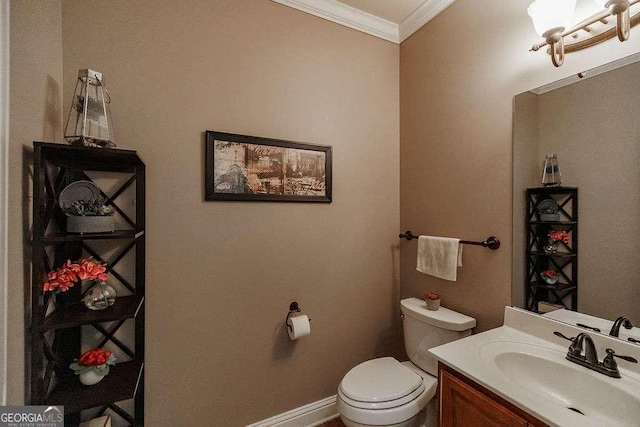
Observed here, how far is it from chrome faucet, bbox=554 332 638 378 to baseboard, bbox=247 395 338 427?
142 cm

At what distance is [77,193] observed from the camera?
1177 mm

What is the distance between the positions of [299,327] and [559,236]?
1401 mm

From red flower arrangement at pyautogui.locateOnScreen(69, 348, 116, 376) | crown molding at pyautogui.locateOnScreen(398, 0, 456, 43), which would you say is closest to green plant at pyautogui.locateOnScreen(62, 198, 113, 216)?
red flower arrangement at pyautogui.locateOnScreen(69, 348, 116, 376)

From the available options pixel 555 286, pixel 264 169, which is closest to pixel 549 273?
pixel 555 286

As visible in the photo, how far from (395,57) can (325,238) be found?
149cm

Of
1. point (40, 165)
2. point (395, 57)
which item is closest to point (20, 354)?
point (40, 165)

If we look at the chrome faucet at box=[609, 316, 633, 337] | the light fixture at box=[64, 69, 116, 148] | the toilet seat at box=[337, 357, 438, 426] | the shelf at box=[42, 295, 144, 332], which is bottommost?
the toilet seat at box=[337, 357, 438, 426]

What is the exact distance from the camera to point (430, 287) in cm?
189

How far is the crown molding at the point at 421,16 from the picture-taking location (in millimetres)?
1770

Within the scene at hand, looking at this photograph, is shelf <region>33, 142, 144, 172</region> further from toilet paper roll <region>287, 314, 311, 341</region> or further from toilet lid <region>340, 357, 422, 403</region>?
toilet lid <region>340, 357, 422, 403</region>

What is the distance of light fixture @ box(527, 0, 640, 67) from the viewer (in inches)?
41.5

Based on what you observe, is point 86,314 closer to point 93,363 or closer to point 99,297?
point 99,297

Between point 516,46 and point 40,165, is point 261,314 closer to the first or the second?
point 40,165

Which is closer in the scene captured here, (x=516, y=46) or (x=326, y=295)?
(x=516, y=46)
